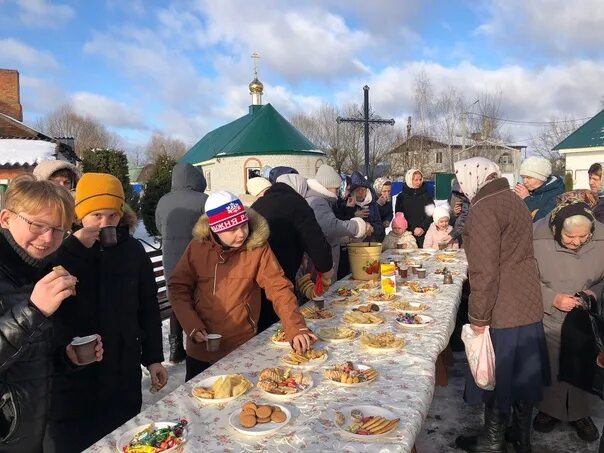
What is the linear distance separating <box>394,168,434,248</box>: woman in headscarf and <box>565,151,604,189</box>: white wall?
41.7 feet

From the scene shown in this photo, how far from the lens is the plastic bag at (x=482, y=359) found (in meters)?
3.02

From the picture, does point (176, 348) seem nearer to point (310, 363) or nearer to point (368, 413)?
point (310, 363)

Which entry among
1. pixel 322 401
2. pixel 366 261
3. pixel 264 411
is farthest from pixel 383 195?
pixel 264 411

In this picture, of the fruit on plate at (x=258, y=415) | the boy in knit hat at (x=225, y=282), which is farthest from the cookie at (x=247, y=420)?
the boy in knit hat at (x=225, y=282)

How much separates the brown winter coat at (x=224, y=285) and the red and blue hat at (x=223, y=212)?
11 cm

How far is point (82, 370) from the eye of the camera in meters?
2.27

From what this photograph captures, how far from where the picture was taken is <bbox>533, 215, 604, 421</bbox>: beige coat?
3434 millimetres

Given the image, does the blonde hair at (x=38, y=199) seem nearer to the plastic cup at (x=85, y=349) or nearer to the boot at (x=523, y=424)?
the plastic cup at (x=85, y=349)

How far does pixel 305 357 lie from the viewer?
237 cm

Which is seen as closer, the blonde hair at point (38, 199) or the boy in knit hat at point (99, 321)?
the blonde hair at point (38, 199)

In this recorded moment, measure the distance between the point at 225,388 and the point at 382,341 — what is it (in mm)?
967

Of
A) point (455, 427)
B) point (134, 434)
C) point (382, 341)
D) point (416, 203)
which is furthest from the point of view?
point (416, 203)

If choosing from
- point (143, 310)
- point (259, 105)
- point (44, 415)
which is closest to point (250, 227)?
point (143, 310)

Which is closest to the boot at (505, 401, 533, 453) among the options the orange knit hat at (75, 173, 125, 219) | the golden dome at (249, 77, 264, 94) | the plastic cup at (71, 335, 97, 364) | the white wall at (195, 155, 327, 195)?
the plastic cup at (71, 335, 97, 364)
